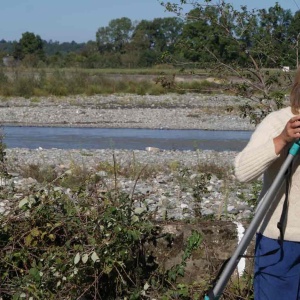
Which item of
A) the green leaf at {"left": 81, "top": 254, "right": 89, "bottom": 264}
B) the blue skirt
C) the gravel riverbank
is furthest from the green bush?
the blue skirt

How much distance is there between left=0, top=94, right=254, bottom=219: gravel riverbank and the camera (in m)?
9.79

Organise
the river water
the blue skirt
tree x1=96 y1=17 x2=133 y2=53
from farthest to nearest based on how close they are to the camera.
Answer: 1. tree x1=96 y1=17 x2=133 y2=53
2. the river water
3. the blue skirt

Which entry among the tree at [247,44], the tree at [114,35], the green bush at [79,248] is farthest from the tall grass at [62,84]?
the tree at [114,35]

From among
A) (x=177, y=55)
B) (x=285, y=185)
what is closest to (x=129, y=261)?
(x=285, y=185)

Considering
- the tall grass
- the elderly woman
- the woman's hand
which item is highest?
the woman's hand

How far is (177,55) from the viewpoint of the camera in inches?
288

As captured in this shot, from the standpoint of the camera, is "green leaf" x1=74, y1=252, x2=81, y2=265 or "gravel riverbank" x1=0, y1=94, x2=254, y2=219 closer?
"green leaf" x1=74, y1=252, x2=81, y2=265

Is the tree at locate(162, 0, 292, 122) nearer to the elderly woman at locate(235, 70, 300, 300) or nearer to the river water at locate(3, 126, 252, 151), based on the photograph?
the elderly woman at locate(235, 70, 300, 300)

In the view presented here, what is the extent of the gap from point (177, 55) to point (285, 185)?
3967 millimetres

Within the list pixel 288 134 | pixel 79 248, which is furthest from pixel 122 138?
pixel 288 134

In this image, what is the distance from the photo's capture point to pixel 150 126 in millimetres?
30750

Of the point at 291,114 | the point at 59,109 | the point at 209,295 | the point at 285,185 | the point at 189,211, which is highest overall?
the point at 291,114

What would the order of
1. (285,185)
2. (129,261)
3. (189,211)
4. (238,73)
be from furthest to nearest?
(189,211)
(238,73)
(129,261)
(285,185)

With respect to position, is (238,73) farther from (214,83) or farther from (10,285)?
(10,285)
